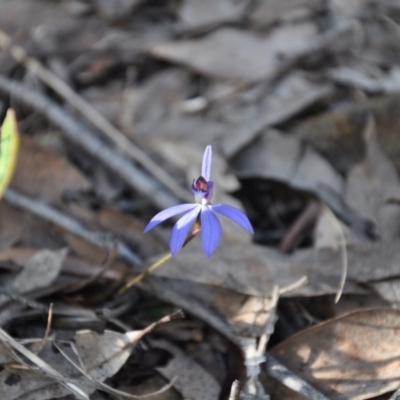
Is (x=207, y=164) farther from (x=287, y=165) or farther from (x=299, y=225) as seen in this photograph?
(x=287, y=165)

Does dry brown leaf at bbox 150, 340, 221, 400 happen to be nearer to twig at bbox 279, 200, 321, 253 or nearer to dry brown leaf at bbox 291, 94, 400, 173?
twig at bbox 279, 200, 321, 253

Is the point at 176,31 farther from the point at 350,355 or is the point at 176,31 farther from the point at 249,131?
the point at 350,355

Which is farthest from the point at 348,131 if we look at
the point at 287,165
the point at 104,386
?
the point at 104,386

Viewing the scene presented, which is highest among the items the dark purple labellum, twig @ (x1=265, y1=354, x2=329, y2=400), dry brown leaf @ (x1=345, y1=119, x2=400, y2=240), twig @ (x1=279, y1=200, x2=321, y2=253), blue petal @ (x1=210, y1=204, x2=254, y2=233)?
the dark purple labellum

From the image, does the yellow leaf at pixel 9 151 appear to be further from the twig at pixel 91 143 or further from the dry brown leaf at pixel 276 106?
the dry brown leaf at pixel 276 106

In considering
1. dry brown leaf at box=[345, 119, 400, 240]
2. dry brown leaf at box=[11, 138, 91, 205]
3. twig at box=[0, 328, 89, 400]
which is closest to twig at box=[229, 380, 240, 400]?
twig at box=[0, 328, 89, 400]
